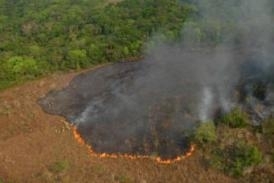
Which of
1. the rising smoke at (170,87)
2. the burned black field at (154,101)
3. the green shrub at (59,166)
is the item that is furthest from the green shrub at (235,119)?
the green shrub at (59,166)

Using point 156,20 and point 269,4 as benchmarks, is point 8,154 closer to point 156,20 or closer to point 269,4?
point 156,20

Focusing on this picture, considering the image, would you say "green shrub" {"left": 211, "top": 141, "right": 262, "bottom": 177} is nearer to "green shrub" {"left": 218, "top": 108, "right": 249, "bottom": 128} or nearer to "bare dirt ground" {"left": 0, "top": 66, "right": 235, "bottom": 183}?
"bare dirt ground" {"left": 0, "top": 66, "right": 235, "bottom": 183}

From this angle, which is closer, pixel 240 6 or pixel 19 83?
pixel 19 83

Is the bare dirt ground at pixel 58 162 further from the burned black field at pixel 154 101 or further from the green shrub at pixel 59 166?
the burned black field at pixel 154 101

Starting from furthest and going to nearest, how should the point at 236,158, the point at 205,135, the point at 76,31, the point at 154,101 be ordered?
the point at 76,31 → the point at 154,101 → the point at 205,135 → the point at 236,158

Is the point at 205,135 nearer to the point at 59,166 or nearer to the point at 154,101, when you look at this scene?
the point at 154,101

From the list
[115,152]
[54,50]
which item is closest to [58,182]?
[115,152]

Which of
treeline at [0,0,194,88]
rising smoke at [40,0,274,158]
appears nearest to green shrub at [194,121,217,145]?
rising smoke at [40,0,274,158]

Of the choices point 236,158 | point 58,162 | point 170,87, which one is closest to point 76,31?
point 170,87
